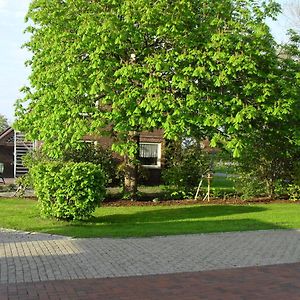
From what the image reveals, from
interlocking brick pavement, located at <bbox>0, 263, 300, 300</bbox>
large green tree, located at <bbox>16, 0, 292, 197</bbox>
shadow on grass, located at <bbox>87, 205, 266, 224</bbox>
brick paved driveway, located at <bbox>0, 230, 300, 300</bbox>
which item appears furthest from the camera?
large green tree, located at <bbox>16, 0, 292, 197</bbox>

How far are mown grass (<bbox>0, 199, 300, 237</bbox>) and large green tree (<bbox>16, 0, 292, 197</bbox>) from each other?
2.31 m

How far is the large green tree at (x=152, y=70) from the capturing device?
1574 cm

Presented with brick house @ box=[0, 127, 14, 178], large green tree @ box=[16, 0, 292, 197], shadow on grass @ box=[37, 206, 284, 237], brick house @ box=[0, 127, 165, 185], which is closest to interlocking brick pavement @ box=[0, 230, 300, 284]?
shadow on grass @ box=[37, 206, 284, 237]

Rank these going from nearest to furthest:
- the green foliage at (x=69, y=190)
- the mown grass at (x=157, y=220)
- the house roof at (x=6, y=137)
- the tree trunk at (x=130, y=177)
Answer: the mown grass at (x=157, y=220)
the green foliage at (x=69, y=190)
the tree trunk at (x=130, y=177)
the house roof at (x=6, y=137)

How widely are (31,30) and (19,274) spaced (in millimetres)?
13715

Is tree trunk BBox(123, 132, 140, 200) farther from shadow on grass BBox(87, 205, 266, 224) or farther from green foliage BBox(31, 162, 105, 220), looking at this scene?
green foliage BBox(31, 162, 105, 220)

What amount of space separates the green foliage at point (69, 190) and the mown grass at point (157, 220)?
333mm

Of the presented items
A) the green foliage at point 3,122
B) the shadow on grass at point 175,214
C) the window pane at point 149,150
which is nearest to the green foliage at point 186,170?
the shadow on grass at point 175,214

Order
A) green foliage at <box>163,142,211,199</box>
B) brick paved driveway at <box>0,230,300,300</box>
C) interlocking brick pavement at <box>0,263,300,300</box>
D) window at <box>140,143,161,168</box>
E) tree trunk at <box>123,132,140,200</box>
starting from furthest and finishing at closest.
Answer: window at <box>140,143,161,168</box> → green foliage at <box>163,142,211,199</box> → tree trunk at <box>123,132,140,200</box> → brick paved driveway at <box>0,230,300,300</box> → interlocking brick pavement at <box>0,263,300,300</box>

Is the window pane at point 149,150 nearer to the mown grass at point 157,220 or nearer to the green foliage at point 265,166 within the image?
the green foliage at point 265,166

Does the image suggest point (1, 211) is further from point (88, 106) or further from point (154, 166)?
point (154, 166)

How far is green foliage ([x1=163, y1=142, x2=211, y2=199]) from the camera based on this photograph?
2042 cm

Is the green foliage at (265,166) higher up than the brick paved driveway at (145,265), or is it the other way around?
the green foliage at (265,166)

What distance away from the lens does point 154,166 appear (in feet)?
89.3
